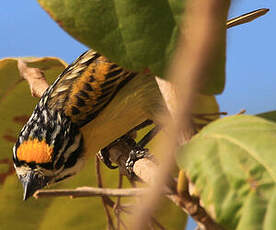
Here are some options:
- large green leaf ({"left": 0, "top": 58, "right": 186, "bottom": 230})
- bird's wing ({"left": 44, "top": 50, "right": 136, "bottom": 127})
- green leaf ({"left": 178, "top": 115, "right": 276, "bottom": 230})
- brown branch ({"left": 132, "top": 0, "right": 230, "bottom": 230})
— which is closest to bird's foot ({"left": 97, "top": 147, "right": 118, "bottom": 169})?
large green leaf ({"left": 0, "top": 58, "right": 186, "bottom": 230})

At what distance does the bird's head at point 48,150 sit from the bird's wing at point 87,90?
1.8 inches

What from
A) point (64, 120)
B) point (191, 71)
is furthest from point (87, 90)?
point (191, 71)

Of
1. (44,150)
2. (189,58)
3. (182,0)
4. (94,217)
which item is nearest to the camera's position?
(189,58)

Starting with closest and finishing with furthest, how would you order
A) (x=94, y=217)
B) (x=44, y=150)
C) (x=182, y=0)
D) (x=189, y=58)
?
(x=189, y=58) < (x=182, y=0) < (x=94, y=217) < (x=44, y=150)

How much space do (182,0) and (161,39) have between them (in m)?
0.04

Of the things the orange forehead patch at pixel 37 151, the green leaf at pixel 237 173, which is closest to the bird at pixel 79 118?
the orange forehead patch at pixel 37 151

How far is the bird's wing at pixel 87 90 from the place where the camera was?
61.9 inches

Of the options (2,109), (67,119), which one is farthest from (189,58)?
(67,119)

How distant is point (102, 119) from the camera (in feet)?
5.17

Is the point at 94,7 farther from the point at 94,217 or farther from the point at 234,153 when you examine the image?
the point at 94,217

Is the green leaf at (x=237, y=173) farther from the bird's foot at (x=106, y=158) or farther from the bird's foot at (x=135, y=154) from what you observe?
the bird's foot at (x=106, y=158)

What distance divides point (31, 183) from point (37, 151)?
0.10 meters

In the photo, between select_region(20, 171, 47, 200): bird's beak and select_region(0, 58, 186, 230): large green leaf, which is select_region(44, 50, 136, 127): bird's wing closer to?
select_region(0, 58, 186, 230): large green leaf

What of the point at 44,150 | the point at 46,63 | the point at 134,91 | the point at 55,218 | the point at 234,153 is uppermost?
the point at 234,153
